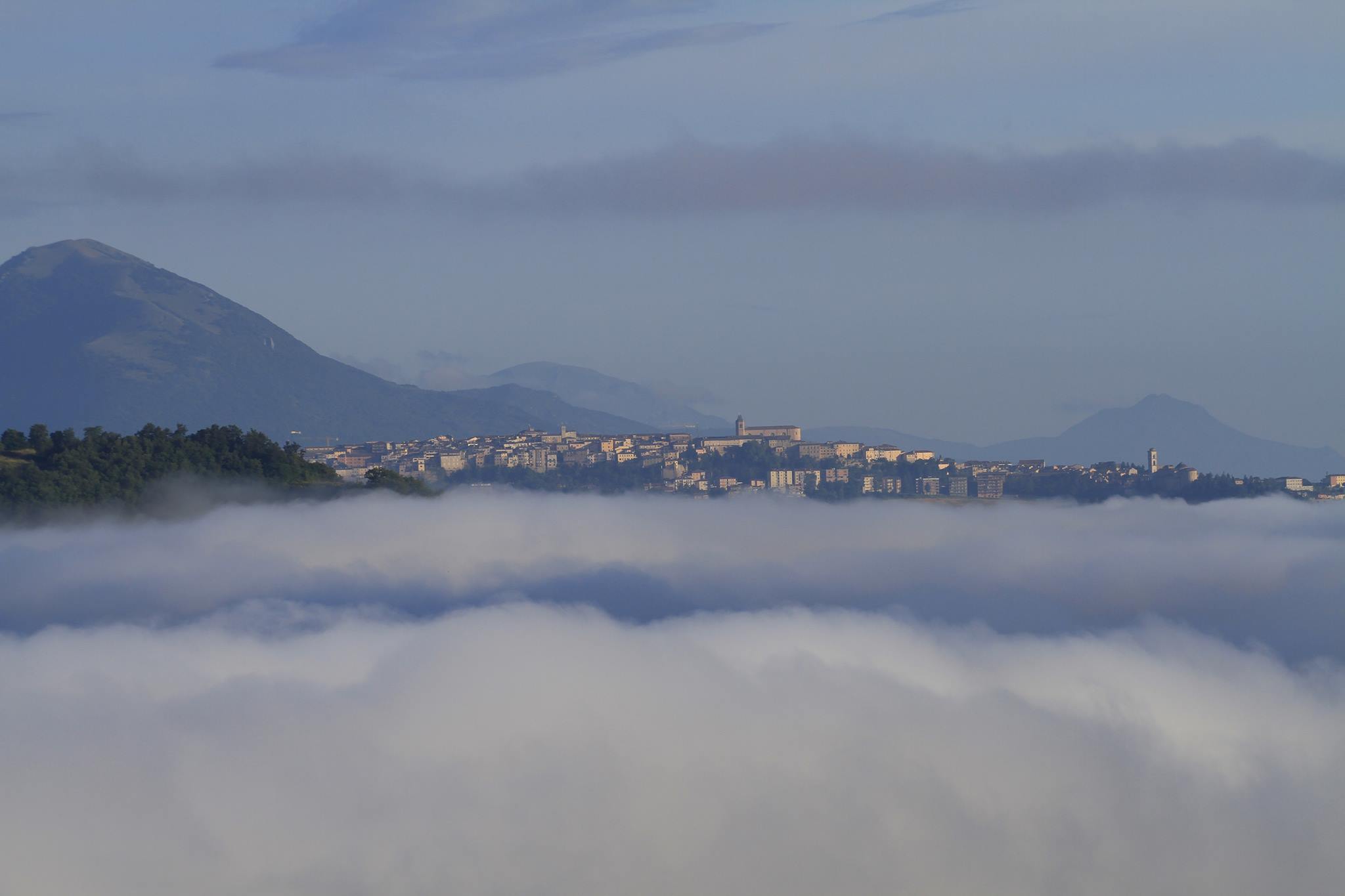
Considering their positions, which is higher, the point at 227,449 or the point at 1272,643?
the point at 227,449

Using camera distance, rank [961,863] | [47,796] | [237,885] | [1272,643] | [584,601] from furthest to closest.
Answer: [584,601] → [1272,643] → [961,863] → [47,796] → [237,885]

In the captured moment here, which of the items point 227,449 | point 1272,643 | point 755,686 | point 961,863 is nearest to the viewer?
point 961,863

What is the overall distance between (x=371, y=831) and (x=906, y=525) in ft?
353

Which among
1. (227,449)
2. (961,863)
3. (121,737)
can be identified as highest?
(227,449)

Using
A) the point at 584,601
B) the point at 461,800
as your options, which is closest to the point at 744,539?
the point at 584,601

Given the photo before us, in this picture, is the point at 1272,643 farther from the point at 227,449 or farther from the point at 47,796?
the point at 227,449

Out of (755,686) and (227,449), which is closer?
(755,686)

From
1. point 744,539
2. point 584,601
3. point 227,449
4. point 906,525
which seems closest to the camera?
point 584,601

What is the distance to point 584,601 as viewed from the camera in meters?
112

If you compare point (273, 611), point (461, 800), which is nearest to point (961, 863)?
point (461, 800)

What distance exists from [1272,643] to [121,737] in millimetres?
59148

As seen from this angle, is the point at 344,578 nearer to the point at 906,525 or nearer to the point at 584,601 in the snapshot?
the point at 584,601

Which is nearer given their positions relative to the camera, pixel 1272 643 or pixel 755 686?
pixel 755 686

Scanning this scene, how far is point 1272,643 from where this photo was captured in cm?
9656
